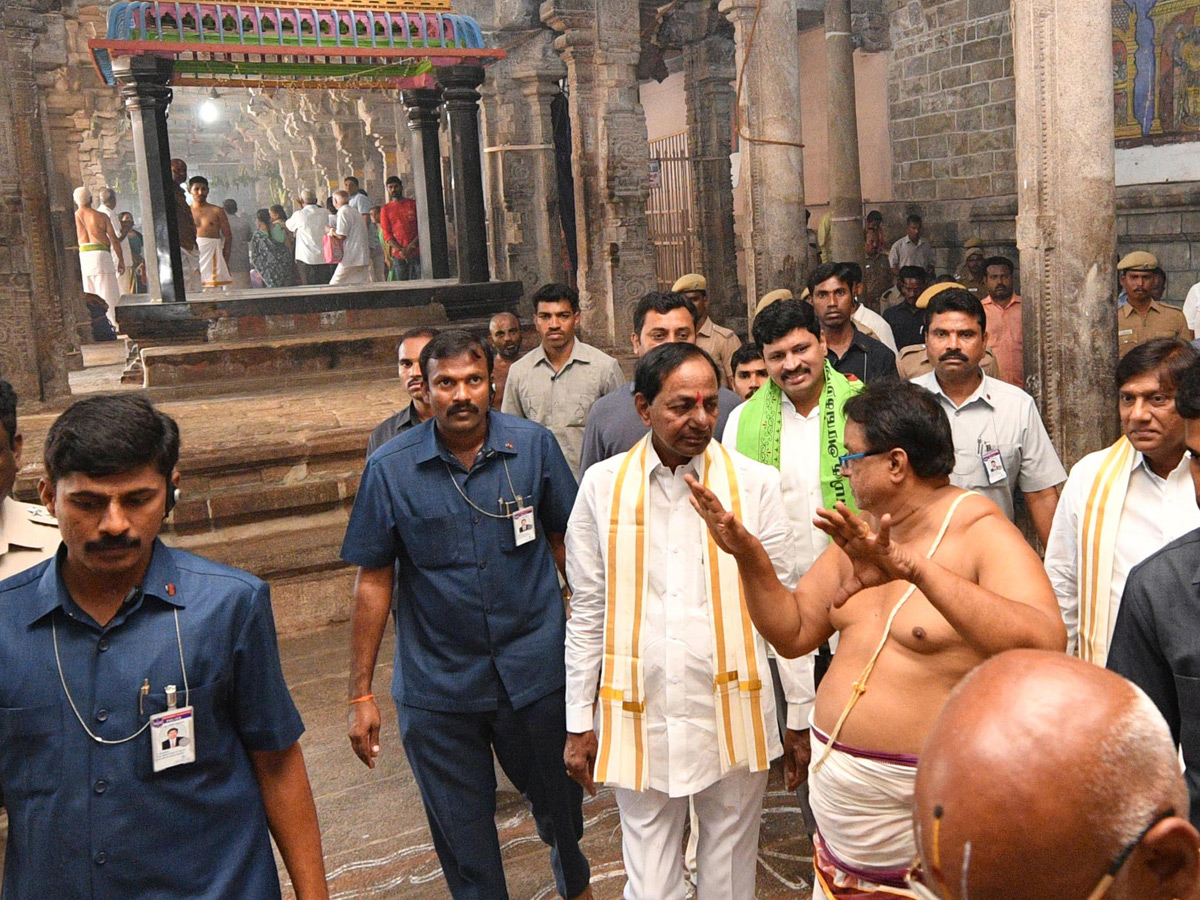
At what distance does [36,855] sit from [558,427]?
3680 mm

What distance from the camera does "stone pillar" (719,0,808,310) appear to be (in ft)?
26.5

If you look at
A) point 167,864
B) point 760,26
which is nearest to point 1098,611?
point 167,864

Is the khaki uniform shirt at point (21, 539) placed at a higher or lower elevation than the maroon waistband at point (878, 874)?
higher

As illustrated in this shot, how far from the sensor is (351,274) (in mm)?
16203

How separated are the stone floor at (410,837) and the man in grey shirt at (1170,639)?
1822 millimetres

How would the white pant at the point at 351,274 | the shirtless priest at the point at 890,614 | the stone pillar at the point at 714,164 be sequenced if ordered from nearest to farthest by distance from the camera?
the shirtless priest at the point at 890,614, the stone pillar at the point at 714,164, the white pant at the point at 351,274

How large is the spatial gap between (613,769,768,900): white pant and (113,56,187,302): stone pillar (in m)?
9.20

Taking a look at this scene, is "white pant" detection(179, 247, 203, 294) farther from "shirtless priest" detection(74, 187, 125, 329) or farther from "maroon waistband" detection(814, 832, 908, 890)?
"maroon waistband" detection(814, 832, 908, 890)

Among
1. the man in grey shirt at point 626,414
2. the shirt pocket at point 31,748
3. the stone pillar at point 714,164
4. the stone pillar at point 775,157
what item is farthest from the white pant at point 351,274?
the shirt pocket at point 31,748

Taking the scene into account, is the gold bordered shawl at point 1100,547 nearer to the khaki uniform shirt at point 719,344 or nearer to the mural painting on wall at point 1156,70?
the khaki uniform shirt at point 719,344

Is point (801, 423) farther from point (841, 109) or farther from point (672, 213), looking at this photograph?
point (672, 213)

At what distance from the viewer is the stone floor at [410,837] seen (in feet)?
12.3

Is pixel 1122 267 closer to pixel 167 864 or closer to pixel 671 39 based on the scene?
pixel 167 864

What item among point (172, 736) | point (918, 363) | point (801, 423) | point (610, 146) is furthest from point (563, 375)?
point (610, 146)
